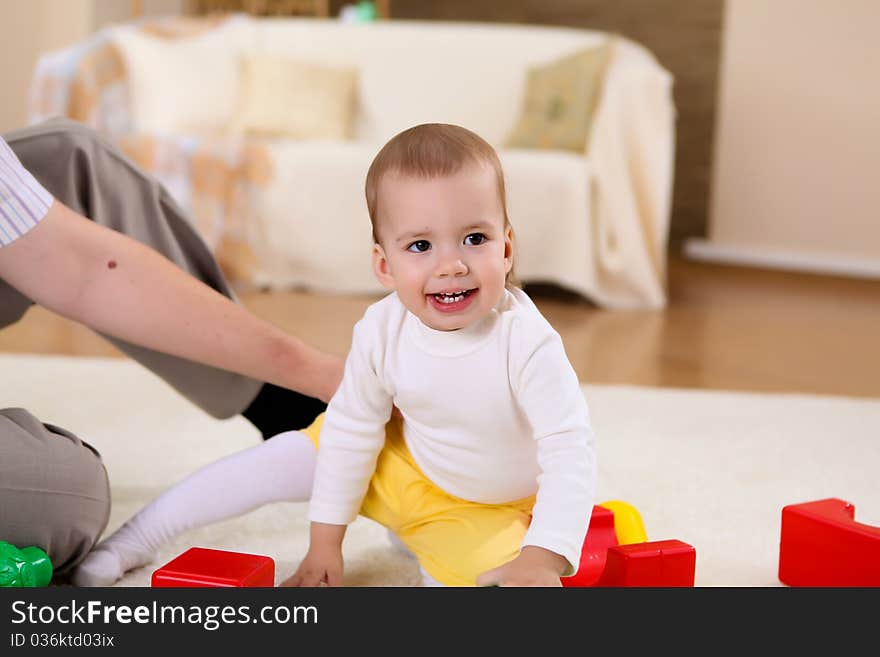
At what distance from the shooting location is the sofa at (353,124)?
3262 mm

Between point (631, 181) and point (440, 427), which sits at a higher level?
point (440, 427)

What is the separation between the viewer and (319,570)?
3.41 ft

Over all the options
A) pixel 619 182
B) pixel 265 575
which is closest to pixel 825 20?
pixel 619 182

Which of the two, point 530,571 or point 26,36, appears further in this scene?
point 26,36

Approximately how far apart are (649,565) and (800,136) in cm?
343

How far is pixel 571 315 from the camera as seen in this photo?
10.2 ft

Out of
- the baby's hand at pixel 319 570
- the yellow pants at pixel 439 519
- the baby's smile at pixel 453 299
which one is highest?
the baby's smile at pixel 453 299

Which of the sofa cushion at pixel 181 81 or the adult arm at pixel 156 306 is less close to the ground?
the adult arm at pixel 156 306

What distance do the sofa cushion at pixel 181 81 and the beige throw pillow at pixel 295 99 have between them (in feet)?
0.21

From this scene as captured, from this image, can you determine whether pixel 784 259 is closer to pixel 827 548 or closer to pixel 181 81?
pixel 181 81

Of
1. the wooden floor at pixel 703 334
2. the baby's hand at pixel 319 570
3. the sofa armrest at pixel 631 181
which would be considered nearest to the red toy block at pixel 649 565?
the baby's hand at pixel 319 570

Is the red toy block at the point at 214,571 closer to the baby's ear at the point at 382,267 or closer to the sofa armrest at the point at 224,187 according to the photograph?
the baby's ear at the point at 382,267

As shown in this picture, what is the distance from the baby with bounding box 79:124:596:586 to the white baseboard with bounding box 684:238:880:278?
331cm

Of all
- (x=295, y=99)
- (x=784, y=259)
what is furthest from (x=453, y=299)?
(x=784, y=259)
